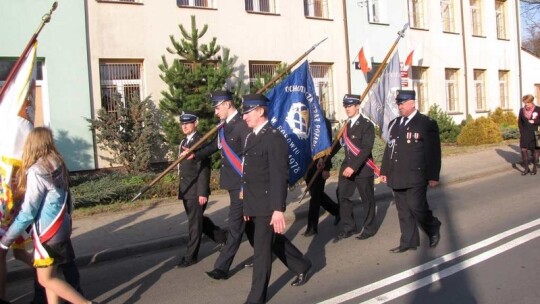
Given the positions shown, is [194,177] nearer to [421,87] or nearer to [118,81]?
[118,81]

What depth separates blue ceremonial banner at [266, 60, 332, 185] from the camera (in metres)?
6.77

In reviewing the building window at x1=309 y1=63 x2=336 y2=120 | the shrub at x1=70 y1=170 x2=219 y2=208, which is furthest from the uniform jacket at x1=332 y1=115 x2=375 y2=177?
the building window at x1=309 y1=63 x2=336 y2=120

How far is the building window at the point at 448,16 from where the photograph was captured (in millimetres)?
23125

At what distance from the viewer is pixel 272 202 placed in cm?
463

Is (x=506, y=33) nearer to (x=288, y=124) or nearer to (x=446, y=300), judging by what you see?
(x=288, y=124)

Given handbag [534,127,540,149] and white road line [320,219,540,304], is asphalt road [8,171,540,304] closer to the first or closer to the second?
white road line [320,219,540,304]

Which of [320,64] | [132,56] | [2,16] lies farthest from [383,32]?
[2,16]

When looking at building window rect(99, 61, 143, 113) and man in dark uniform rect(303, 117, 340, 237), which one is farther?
building window rect(99, 61, 143, 113)

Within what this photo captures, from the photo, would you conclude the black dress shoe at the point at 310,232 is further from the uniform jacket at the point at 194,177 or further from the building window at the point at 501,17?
the building window at the point at 501,17

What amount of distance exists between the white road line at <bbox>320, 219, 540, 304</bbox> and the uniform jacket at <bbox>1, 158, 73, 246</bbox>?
2439 millimetres

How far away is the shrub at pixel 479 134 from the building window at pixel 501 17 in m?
9.44

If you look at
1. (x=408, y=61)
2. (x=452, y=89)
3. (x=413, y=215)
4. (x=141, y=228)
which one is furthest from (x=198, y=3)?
(x=452, y=89)

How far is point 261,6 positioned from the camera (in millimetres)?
16109

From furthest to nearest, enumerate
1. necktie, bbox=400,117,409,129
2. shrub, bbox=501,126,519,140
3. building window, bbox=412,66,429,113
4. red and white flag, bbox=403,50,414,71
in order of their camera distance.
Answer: building window, bbox=412,66,429,113 → shrub, bbox=501,126,519,140 → red and white flag, bbox=403,50,414,71 → necktie, bbox=400,117,409,129
